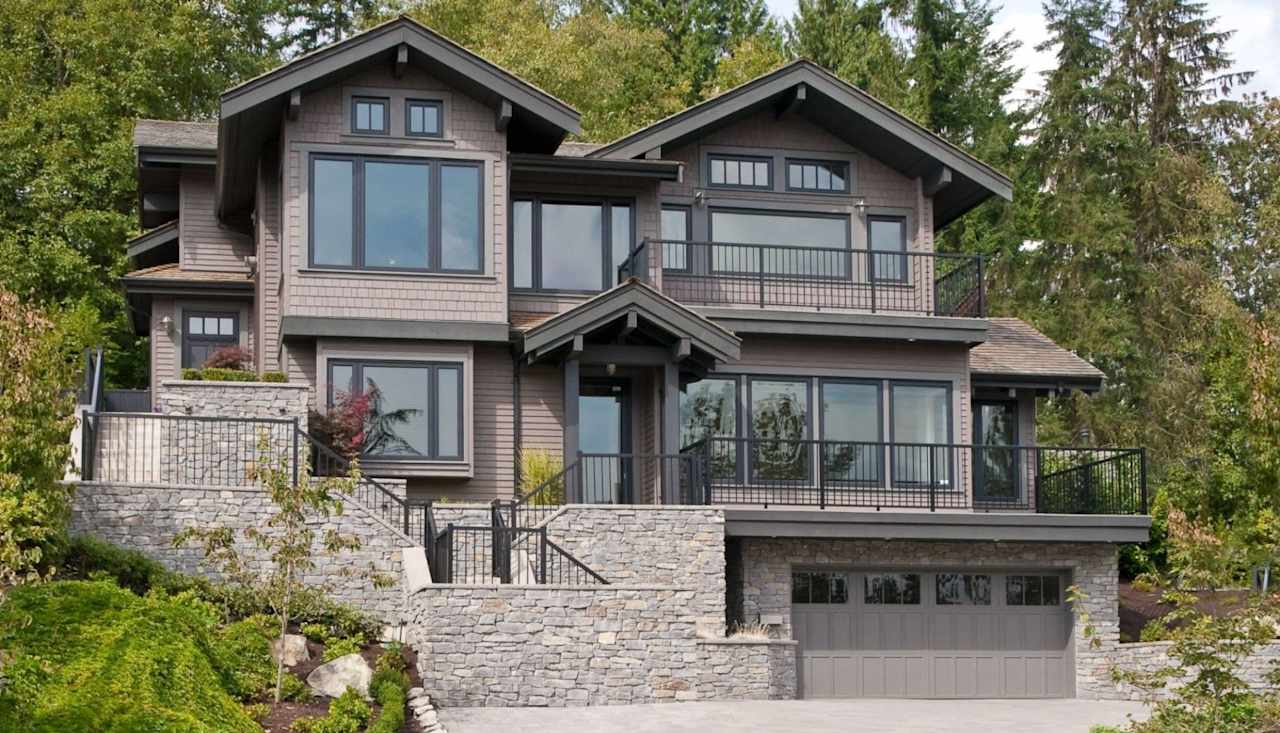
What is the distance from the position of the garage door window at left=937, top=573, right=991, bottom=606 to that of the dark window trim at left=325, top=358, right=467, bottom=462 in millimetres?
7706

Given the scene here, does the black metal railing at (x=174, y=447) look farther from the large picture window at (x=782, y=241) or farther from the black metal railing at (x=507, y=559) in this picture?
the large picture window at (x=782, y=241)

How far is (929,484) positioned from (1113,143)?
19.4 m

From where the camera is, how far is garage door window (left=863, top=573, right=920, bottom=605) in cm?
2634

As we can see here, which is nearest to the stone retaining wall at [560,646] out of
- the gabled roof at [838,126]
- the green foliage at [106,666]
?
the green foliage at [106,666]

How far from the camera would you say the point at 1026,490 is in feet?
93.9

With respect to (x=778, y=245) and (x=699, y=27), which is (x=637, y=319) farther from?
(x=699, y=27)

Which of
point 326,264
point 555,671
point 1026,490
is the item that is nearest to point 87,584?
point 555,671

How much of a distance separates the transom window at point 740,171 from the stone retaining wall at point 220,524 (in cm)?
944

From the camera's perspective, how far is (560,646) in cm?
2108

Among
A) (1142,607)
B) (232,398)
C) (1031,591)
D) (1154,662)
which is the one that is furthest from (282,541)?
(1142,607)

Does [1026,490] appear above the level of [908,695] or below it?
above

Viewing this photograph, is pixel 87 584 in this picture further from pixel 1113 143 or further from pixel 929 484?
pixel 1113 143

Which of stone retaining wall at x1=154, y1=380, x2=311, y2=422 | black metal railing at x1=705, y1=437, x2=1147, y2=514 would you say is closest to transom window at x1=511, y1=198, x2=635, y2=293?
black metal railing at x1=705, y1=437, x2=1147, y2=514

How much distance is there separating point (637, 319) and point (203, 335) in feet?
28.2
